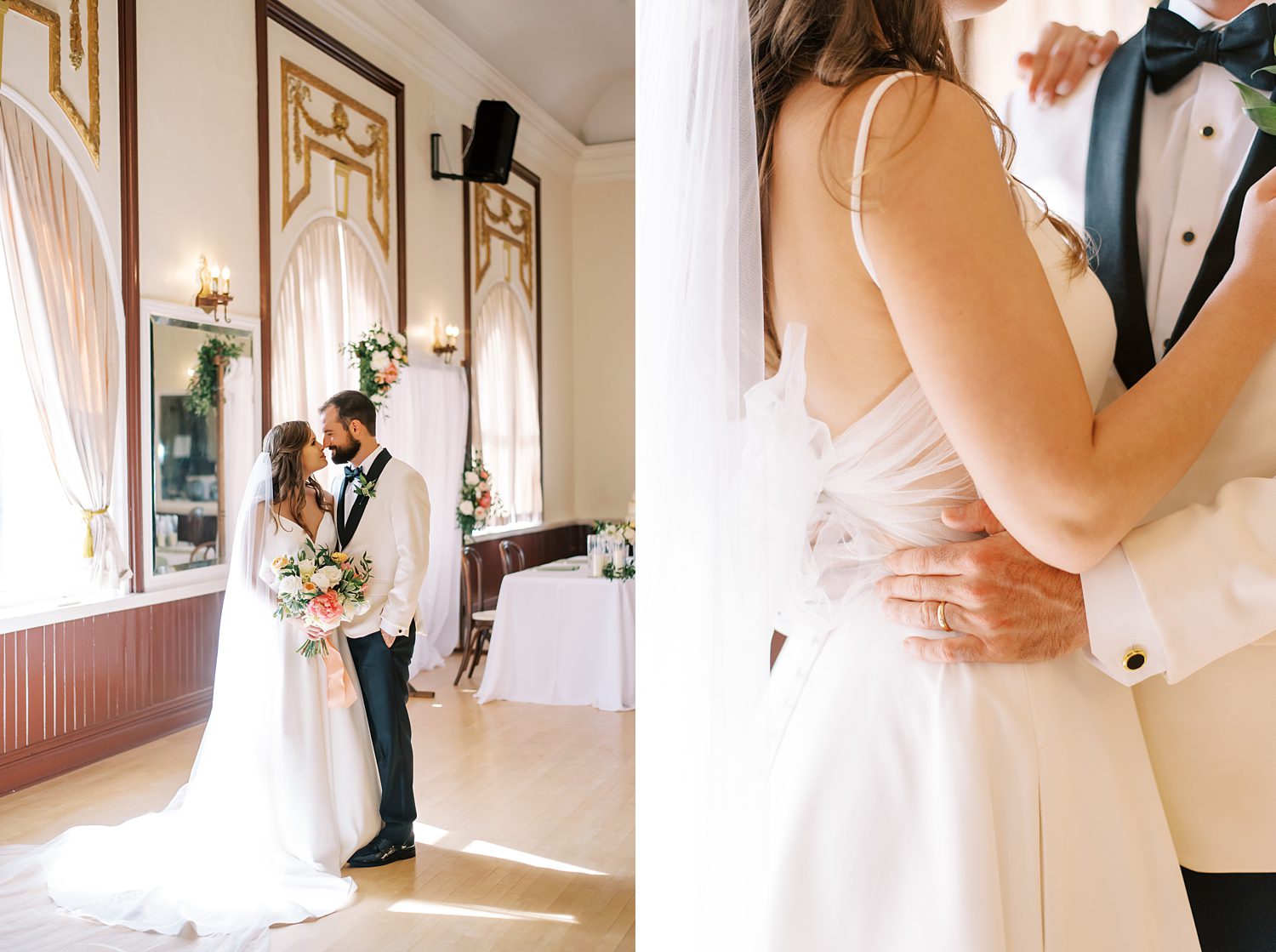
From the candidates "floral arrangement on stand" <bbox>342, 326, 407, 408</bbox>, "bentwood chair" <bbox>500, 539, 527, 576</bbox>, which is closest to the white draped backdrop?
"bentwood chair" <bbox>500, 539, 527, 576</bbox>

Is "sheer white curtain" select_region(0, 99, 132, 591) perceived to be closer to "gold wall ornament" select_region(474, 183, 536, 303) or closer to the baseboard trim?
the baseboard trim

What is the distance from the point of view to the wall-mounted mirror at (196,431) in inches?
215

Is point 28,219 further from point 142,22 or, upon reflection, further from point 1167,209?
point 1167,209

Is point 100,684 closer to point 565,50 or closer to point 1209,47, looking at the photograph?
point 1209,47

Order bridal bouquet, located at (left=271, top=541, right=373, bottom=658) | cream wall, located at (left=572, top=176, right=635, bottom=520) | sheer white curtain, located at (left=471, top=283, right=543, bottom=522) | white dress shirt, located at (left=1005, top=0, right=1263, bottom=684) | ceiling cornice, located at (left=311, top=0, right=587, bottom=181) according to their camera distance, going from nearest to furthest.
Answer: white dress shirt, located at (left=1005, top=0, right=1263, bottom=684) → bridal bouquet, located at (left=271, top=541, right=373, bottom=658) → ceiling cornice, located at (left=311, top=0, right=587, bottom=181) → sheer white curtain, located at (left=471, top=283, right=543, bottom=522) → cream wall, located at (left=572, top=176, right=635, bottom=520)

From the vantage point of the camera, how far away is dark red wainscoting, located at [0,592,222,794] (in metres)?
4.57

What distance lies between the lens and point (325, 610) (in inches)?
146

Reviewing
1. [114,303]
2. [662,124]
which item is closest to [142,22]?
[114,303]

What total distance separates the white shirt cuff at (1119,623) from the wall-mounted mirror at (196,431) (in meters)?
5.50

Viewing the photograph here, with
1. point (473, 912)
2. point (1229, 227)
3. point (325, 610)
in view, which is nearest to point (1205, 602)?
point (1229, 227)

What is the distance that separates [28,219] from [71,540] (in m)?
1.62

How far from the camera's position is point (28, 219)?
15.3ft

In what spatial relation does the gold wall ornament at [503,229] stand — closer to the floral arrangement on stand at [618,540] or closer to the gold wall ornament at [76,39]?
the floral arrangement on stand at [618,540]

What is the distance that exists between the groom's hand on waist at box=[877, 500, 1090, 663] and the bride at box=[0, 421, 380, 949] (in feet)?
10.1
